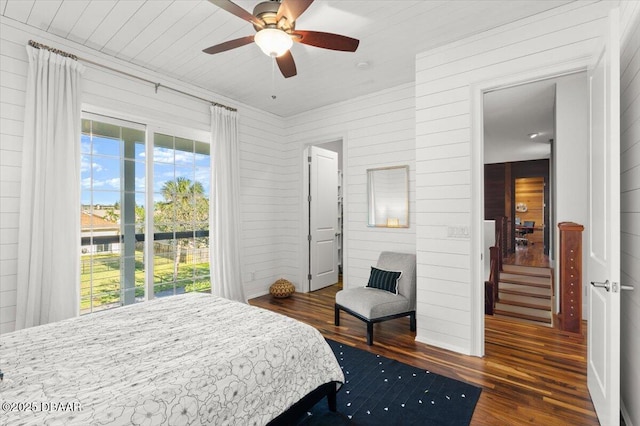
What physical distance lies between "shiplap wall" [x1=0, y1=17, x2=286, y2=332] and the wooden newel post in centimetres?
384

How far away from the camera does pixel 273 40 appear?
196 centimetres

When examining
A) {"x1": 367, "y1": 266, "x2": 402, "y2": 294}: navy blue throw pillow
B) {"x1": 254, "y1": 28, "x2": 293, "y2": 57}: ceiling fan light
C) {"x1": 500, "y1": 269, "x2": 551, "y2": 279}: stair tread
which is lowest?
{"x1": 500, "y1": 269, "x2": 551, "y2": 279}: stair tread

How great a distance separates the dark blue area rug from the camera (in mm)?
1974

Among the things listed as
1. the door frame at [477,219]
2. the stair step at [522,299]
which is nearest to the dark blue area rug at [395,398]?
the door frame at [477,219]

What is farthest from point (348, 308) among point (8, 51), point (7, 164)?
point (8, 51)

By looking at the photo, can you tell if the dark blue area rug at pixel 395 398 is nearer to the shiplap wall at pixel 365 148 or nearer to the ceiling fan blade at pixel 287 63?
the shiplap wall at pixel 365 148

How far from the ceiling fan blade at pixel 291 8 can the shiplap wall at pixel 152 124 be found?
2.30 metres

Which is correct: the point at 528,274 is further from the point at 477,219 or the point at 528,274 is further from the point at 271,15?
the point at 271,15

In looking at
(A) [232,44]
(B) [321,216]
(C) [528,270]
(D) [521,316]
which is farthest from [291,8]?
(C) [528,270]

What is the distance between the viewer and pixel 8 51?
2.62 metres

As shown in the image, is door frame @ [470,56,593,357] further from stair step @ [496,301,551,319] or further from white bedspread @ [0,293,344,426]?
stair step @ [496,301,551,319]

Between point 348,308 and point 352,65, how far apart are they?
2.67 meters

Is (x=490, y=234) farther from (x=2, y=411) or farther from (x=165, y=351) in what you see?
(x=2, y=411)

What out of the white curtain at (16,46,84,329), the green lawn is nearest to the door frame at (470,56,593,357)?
the green lawn
